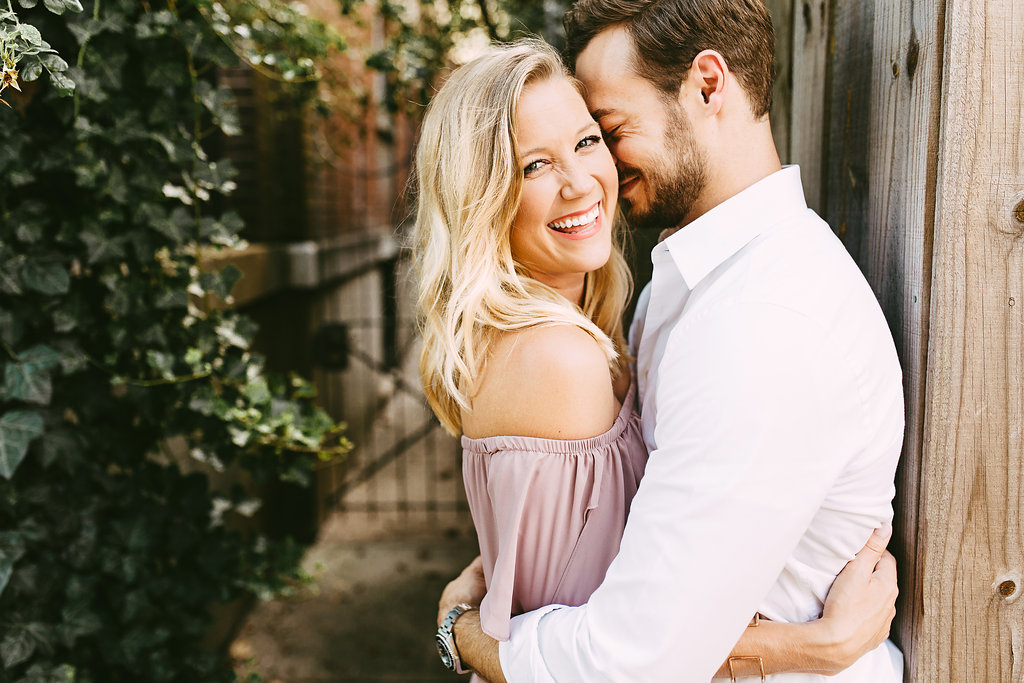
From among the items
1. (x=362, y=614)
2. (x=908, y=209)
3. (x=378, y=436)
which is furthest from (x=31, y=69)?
(x=378, y=436)

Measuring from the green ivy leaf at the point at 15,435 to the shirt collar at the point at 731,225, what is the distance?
1690mm

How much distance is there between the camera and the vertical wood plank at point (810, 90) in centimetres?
191

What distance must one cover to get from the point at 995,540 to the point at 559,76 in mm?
1382

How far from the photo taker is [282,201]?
5.00 m

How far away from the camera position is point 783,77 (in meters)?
2.20

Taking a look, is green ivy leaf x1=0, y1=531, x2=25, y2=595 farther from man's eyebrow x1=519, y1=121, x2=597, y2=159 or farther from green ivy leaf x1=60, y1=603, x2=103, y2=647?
man's eyebrow x1=519, y1=121, x2=597, y2=159

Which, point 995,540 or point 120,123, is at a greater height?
point 120,123

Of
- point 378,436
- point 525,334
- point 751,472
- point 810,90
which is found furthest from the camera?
point 378,436

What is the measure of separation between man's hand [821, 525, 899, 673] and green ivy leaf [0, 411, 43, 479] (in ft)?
6.33

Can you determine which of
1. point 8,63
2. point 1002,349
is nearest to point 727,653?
point 1002,349

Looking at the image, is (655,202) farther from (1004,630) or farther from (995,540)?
(1004,630)

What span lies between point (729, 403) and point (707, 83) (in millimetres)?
878

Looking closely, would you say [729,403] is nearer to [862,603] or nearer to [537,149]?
[862,603]

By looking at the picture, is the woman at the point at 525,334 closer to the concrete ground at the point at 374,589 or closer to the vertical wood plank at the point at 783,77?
the vertical wood plank at the point at 783,77
